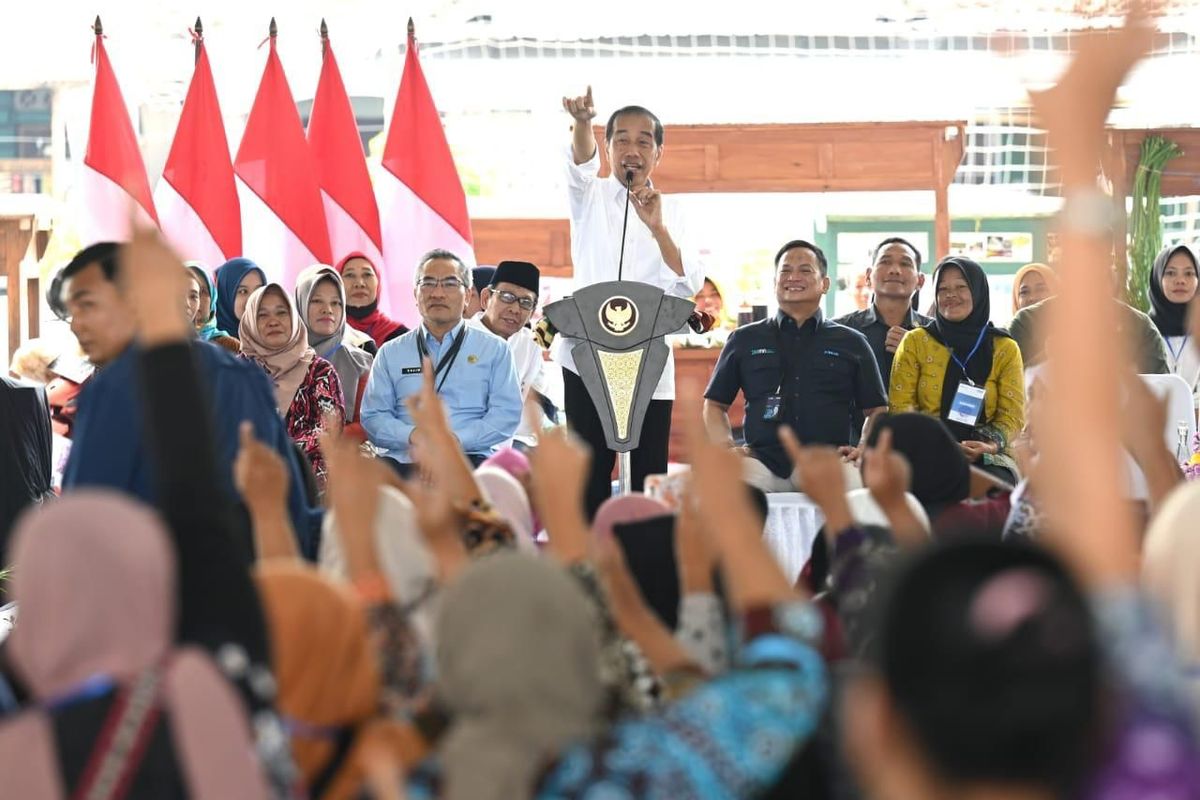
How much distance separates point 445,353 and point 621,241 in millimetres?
678

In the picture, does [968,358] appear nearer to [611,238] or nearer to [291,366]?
[611,238]

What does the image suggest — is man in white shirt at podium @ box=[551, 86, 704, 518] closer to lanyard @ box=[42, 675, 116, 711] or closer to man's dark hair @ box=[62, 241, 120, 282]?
man's dark hair @ box=[62, 241, 120, 282]

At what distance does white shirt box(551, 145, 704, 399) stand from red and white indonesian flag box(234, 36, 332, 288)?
2288 millimetres

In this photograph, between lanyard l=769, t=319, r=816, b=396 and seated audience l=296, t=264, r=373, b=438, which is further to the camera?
seated audience l=296, t=264, r=373, b=438

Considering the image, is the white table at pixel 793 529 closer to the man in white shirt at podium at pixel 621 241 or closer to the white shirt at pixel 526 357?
the man in white shirt at podium at pixel 621 241

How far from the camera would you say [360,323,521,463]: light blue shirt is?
4.78 metres

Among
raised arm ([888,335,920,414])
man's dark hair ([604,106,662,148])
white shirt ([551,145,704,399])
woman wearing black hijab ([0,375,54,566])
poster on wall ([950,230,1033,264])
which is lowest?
woman wearing black hijab ([0,375,54,566])

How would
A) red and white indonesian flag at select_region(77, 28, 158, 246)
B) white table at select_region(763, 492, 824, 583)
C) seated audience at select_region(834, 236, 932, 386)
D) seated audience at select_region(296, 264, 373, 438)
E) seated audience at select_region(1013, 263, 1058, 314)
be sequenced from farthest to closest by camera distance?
red and white indonesian flag at select_region(77, 28, 158, 246)
seated audience at select_region(1013, 263, 1058, 314)
seated audience at select_region(834, 236, 932, 386)
seated audience at select_region(296, 264, 373, 438)
white table at select_region(763, 492, 824, 583)

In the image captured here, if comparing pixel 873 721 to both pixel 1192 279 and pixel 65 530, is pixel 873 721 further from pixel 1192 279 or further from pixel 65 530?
pixel 1192 279

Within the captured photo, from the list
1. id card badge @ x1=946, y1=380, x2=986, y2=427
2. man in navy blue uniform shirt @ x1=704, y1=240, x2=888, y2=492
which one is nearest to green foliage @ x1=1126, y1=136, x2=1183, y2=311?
id card badge @ x1=946, y1=380, x2=986, y2=427

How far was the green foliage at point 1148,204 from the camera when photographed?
8.51 meters

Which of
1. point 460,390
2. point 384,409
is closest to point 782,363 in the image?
point 460,390

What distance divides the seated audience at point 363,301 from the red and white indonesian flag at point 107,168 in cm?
116

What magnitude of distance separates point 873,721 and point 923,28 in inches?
321
